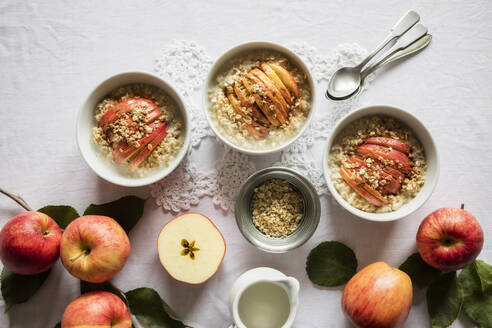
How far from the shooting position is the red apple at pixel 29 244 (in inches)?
49.3

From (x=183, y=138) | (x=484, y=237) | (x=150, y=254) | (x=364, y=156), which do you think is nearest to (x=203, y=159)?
(x=183, y=138)

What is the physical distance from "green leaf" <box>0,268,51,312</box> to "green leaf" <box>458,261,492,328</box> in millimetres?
1433

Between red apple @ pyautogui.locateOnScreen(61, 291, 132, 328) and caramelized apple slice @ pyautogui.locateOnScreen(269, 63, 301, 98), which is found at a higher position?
caramelized apple slice @ pyautogui.locateOnScreen(269, 63, 301, 98)

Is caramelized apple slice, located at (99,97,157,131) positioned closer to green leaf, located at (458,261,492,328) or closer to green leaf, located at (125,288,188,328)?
green leaf, located at (125,288,188,328)

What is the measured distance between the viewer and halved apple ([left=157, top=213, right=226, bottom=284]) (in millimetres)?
1318

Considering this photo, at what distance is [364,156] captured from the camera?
1324mm

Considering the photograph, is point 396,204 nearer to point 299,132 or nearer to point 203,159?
point 299,132

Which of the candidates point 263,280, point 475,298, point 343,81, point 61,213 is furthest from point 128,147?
point 475,298

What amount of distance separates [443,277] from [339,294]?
0.35 meters

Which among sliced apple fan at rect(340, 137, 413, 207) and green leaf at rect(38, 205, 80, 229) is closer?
sliced apple fan at rect(340, 137, 413, 207)

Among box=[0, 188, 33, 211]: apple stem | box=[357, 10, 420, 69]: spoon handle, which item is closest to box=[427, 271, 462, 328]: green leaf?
box=[357, 10, 420, 69]: spoon handle

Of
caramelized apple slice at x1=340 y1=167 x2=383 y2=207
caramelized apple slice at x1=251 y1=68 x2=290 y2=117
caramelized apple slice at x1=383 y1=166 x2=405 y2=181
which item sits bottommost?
caramelized apple slice at x1=340 y1=167 x2=383 y2=207

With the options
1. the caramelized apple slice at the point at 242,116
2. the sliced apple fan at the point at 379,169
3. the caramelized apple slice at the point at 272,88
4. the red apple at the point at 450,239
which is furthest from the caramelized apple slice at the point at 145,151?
the red apple at the point at 450,239

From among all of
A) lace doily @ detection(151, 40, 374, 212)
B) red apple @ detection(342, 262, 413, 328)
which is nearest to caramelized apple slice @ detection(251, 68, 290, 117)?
lace doily @ detection(151, 40, 374, 212)
